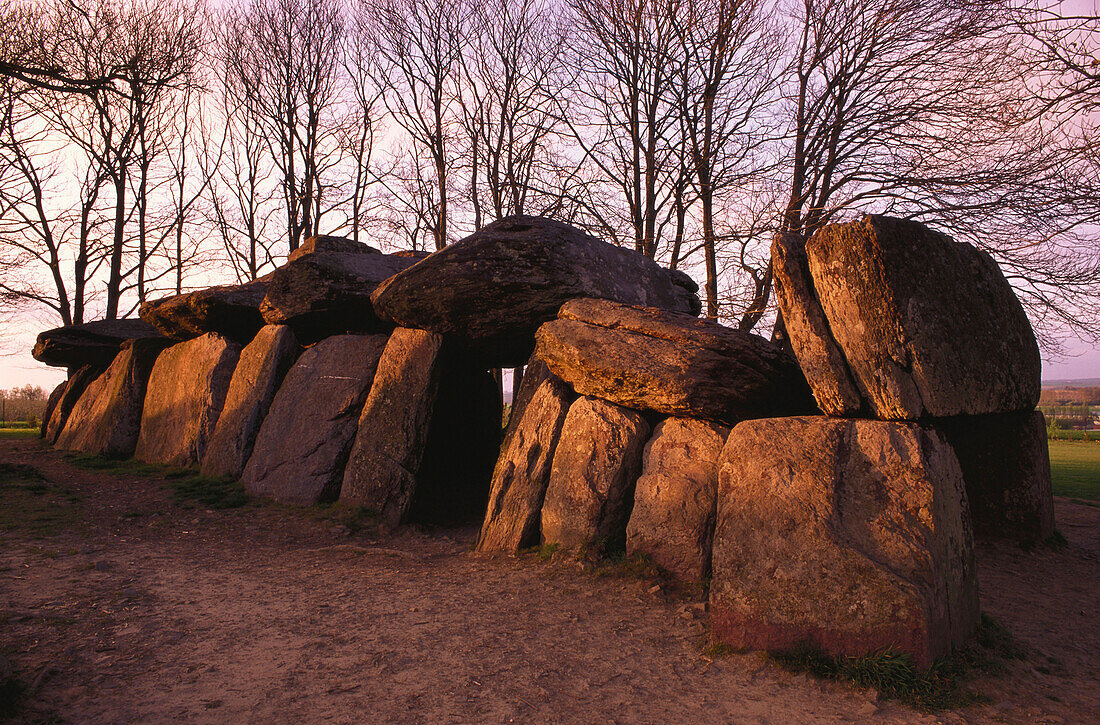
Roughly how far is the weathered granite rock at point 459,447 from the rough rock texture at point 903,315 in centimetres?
515

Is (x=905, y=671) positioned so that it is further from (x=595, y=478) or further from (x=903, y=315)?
(x=595, y=478)

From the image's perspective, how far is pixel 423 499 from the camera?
859cm

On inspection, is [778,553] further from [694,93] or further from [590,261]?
[694,93]

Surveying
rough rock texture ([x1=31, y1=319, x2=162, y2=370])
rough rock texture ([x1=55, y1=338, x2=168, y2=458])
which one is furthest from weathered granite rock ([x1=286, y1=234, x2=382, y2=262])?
rough rock texture ([x1=31, y1=319, x2=162, y2=370])

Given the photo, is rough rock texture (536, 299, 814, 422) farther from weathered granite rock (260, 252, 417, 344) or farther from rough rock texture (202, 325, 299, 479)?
rough rock texture (202, 325, 299, 479)

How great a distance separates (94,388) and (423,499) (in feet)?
32.3

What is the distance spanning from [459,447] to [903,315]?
7513 mm

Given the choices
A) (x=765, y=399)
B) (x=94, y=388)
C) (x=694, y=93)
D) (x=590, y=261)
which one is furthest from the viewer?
(x=94, y=388)

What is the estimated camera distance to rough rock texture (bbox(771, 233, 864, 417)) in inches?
184

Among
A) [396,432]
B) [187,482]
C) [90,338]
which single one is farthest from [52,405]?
[396,432]

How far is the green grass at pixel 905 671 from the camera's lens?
144 inches

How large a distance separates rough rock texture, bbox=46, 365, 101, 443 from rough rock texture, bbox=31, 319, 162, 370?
2.48 feet

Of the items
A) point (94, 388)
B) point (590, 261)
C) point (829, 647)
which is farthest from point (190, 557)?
point (94, 388)

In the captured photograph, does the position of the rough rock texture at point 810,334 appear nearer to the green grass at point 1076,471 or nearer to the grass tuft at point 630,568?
the grass tuft at point 630,568
